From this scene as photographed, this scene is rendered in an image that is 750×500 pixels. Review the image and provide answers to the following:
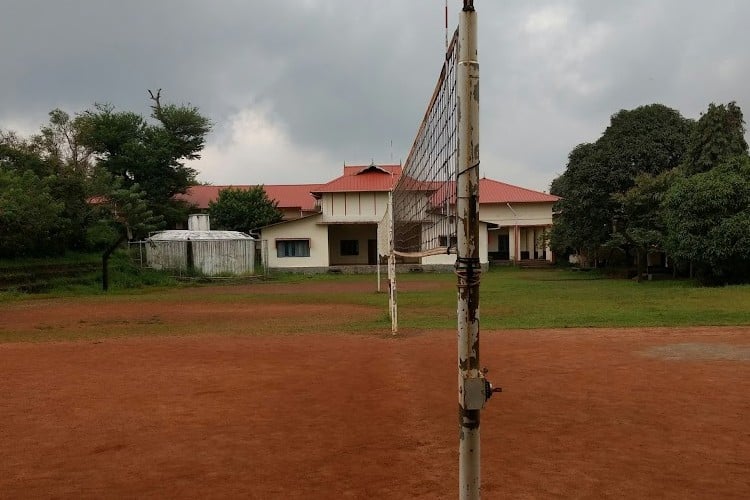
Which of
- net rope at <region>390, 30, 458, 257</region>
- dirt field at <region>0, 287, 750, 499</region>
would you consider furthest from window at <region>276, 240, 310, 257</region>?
dirt field at <region>0, 287, 750, 499</region>

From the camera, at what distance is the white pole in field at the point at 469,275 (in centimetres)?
287

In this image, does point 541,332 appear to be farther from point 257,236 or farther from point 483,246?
point 257,236

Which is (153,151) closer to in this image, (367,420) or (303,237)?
(303,237)

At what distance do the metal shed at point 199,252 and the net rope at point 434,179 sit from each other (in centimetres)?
1995

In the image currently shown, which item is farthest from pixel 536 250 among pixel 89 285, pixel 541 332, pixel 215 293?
pixel 541 332

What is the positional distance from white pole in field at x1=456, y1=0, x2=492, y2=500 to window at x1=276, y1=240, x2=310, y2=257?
35.4 metres

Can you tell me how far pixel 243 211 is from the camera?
40156 millimetres

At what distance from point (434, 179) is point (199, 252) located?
2713cm

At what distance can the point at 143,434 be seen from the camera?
5609mm

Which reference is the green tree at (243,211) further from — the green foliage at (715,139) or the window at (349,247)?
the green foliage at (715,139)

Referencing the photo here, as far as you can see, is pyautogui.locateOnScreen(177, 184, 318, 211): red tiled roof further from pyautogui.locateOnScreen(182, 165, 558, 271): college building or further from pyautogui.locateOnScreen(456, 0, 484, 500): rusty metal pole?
pyautogui.locateOnScreen(456, 0, 484, 500): rusty metal pole

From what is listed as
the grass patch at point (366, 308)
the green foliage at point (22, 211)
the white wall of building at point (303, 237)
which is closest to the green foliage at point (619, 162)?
the grass patch at point (366, 308)

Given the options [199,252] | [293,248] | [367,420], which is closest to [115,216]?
[199,252]

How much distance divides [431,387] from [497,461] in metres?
2.66
